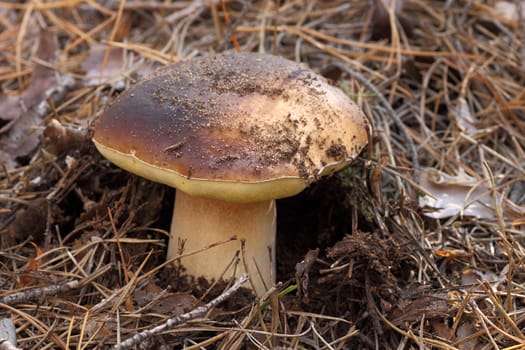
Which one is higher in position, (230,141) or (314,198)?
(230,141)

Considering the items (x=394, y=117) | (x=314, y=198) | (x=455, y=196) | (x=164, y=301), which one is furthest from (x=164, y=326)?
(x=394, y=117)

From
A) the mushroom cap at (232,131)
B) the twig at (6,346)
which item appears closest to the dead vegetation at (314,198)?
the twig at (6,346)

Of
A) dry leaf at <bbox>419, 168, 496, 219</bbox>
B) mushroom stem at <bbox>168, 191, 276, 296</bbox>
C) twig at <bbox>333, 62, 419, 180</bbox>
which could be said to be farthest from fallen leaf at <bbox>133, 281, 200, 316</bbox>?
twig at <bbox>333, 62, 419, 180</bbox>

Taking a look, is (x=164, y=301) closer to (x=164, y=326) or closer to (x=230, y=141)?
(x=164, y=326)

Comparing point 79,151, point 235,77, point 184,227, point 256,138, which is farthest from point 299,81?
point 79,151

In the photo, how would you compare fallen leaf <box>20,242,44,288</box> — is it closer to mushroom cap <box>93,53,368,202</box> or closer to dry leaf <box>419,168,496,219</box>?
mushroom cap <box>93,53,368,202</box>
